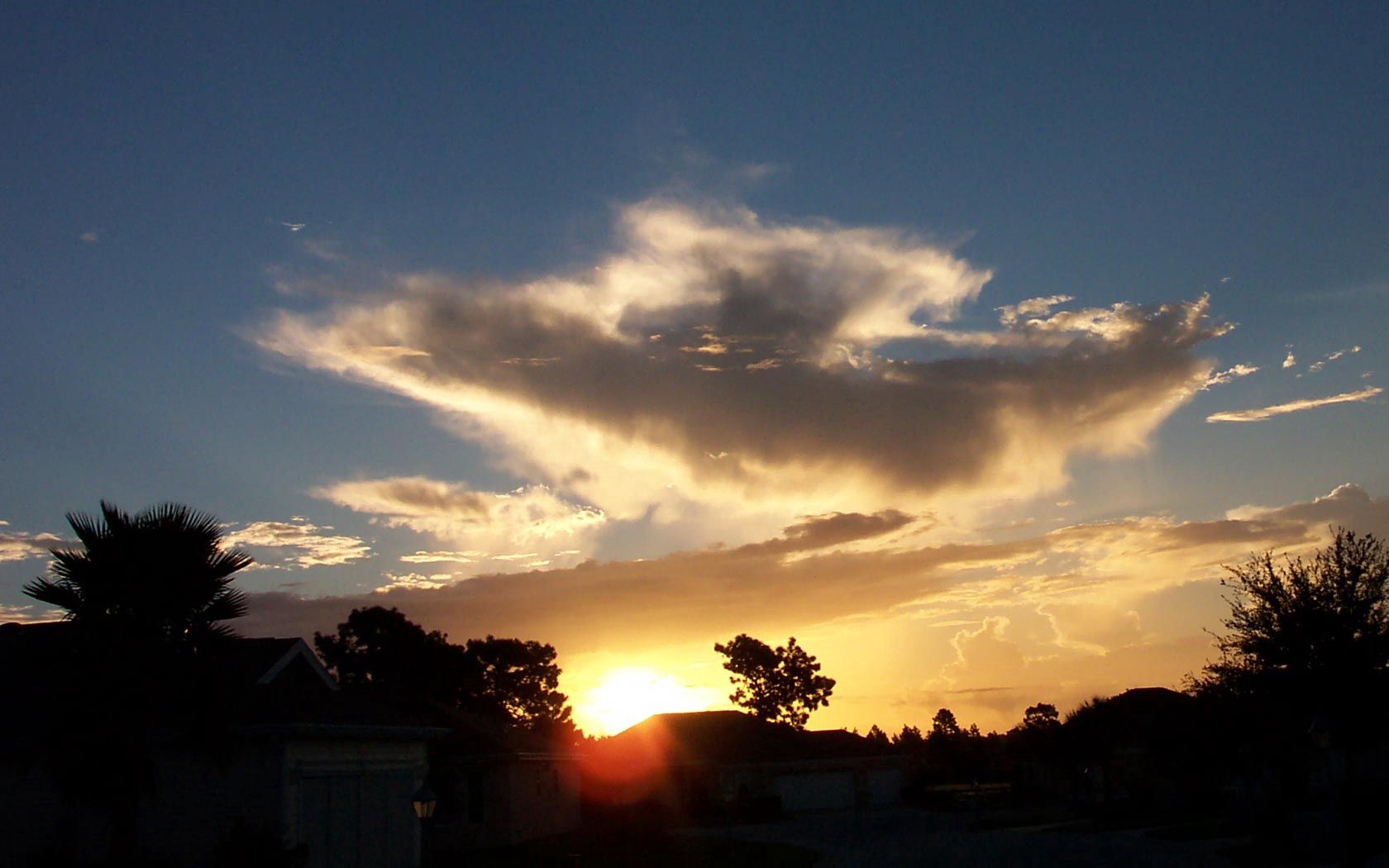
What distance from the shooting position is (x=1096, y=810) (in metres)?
49.0

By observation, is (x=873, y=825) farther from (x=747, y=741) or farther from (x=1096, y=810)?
(x=747, y=741)

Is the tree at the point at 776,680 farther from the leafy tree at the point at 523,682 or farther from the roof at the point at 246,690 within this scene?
the roof at the point at 246,690

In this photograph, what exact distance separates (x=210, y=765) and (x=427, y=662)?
5656 cm

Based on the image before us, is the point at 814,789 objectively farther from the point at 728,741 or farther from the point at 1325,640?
the point at 1325,640

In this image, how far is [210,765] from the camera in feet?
81.8

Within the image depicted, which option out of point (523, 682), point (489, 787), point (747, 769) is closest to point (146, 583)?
point (489, 787)

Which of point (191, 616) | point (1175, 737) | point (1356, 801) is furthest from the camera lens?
point (1175, 737)

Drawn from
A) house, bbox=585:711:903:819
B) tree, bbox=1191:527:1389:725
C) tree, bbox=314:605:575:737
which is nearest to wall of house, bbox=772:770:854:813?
house, bbox=585:711:903:819

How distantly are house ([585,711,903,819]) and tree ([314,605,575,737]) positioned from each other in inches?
494

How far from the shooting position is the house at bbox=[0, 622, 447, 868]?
800 inches

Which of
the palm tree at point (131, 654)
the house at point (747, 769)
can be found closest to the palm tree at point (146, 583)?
the palm tree at point (131, 654)

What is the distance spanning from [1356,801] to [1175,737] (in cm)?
2101

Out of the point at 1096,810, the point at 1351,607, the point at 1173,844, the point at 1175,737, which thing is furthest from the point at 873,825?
the point at 1351,607

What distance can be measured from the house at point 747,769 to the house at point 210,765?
35.3 m
